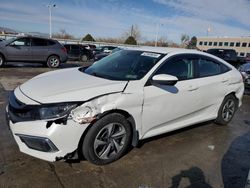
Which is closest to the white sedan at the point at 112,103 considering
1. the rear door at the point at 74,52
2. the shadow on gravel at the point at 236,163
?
the shadow on gravel at the point at 236,163

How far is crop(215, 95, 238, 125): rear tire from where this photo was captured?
202 inches

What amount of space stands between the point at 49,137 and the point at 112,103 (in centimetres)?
86

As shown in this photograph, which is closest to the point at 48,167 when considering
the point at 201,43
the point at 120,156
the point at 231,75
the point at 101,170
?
the point at 101,170

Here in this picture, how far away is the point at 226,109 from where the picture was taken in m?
5.25

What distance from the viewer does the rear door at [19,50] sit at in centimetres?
1230

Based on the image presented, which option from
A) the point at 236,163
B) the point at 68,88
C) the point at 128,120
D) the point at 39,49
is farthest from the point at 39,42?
the point at 236,163

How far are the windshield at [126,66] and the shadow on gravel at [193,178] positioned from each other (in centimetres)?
145

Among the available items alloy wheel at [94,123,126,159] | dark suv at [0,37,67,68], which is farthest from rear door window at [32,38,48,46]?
alloy wheel at [94,123,126,159]

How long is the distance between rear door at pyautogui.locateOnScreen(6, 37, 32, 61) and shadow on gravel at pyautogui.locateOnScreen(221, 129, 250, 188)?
36.3 feet

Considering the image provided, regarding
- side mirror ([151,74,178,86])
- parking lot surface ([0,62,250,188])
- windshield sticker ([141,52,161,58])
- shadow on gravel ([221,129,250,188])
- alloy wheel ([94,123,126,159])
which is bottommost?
shadow on gravel ([221,129,250,188])

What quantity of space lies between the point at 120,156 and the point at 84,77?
127 centimetres

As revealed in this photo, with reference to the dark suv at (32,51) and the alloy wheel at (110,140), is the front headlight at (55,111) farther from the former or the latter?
the dark suv at (32,51)

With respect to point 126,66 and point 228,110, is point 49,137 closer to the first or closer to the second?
point 126,66

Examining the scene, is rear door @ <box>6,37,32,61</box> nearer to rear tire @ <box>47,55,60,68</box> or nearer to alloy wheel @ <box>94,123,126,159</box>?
rear tire @ <box>47,55,60,68</box>
